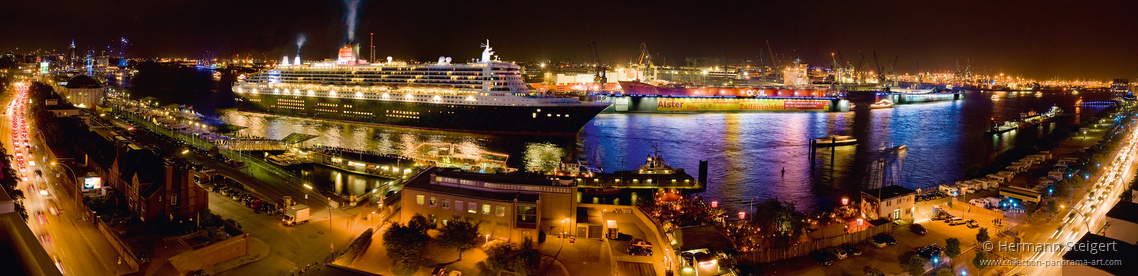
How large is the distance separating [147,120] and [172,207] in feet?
68.3

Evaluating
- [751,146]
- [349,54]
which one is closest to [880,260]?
[751,146]

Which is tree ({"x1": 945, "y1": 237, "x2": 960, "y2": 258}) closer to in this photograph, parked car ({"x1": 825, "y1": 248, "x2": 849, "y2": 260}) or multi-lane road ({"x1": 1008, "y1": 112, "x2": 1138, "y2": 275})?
multi-lane road ({"x1": 1008, "y1": 112, "x2": 1138, "y2": 275})

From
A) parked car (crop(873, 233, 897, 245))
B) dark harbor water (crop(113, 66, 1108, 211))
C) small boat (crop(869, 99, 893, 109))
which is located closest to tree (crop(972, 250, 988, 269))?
parked car (crop(873, 233, 897, 245))

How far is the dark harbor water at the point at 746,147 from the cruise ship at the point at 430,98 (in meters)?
0.74

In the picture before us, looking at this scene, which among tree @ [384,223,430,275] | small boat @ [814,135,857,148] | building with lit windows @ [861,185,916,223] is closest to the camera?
tree @ [384,223,430,275]

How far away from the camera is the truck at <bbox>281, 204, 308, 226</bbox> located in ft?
32.0

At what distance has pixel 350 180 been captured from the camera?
1584 centimetres

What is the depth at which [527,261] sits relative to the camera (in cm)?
773

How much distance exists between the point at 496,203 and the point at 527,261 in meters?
1.61

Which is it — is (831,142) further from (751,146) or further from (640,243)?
(640,243)

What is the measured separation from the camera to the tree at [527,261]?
7.68 meters

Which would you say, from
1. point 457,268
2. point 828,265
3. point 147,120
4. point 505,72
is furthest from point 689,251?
point 147,120

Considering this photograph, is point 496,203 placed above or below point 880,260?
above

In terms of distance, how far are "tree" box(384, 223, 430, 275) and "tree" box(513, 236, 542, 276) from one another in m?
1.38
